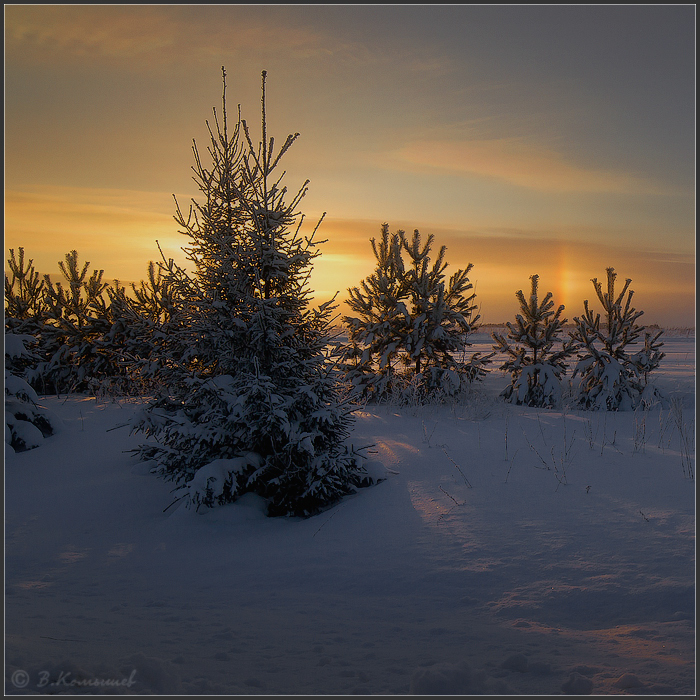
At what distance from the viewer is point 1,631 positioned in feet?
10.4

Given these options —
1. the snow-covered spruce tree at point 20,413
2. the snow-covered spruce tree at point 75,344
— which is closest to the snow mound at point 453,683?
the snow-covered spruce tree at point 20,413

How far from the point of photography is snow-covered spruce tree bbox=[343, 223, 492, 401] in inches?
513

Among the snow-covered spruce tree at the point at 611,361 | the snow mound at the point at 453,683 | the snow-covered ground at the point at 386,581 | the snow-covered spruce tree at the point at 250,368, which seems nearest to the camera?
the snow mound at the point at 453,683

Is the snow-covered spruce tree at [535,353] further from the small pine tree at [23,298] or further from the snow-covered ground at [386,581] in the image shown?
the small pine tree at [23,298]

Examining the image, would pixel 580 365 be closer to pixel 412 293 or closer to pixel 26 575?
pixel 412 293

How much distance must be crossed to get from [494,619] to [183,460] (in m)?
4.15

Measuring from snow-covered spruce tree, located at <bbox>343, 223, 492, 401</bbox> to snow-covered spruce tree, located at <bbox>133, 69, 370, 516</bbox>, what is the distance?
634 centimetres

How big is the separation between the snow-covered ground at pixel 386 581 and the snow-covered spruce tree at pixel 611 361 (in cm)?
470

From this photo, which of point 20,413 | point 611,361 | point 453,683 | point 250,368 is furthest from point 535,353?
point 453,683

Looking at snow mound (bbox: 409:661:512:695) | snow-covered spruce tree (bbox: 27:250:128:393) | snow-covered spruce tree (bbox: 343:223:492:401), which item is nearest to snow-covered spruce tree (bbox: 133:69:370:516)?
snow mound (bbox: 409:661:512:695)

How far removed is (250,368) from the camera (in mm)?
6348

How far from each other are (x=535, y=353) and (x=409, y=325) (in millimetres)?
3264

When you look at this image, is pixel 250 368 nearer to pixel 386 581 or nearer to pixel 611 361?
pixel 386 581

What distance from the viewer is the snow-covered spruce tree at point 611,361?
12.6 m
